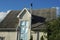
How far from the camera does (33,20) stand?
33.0 meters

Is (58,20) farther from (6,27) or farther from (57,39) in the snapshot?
(6,27)

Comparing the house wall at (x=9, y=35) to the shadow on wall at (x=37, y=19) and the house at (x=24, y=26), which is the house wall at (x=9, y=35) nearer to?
the house at (x=24, y=26)

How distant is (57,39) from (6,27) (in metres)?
9.62

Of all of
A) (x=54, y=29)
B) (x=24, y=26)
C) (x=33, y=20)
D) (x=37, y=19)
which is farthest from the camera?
(x=37, y=19)

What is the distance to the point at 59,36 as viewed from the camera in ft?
80.1

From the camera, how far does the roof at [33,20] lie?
103 ft

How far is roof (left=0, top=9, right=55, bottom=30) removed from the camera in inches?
1241

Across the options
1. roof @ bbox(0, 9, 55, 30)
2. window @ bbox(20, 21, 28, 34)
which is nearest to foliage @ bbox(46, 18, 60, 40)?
roof @ bbox(0, 9, 55, 30)

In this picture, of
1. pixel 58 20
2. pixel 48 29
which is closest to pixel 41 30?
pixel 48 29

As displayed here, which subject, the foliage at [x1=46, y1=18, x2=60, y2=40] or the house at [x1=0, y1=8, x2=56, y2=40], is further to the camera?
the house at [x1=0, y1=8, x2=56, y2=40]

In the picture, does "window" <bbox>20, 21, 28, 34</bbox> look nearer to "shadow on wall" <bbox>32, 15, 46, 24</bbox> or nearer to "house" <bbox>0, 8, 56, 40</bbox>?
"house" <bbox>0, 8, 56, 40</bbox>

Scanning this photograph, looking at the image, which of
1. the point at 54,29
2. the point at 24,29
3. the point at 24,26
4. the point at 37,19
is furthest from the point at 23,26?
the point at 54,29

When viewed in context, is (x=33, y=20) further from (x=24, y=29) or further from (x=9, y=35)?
(x=9, y=35)

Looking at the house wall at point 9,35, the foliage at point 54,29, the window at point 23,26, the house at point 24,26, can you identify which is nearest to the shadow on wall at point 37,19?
the house at point 24,26
